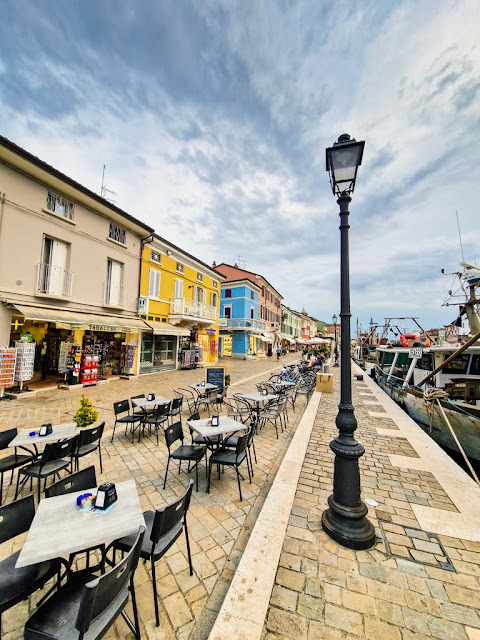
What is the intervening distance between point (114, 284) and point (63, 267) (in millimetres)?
2421

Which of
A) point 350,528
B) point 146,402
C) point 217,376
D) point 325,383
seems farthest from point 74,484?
point 325,383

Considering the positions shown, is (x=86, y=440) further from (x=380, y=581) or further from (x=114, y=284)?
(x=114, y=284)

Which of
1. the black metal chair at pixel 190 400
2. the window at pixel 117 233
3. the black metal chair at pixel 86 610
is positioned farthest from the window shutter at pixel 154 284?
the black metal chair at pixel 86 610

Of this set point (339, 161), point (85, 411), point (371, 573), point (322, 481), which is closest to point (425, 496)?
point (322, 481)

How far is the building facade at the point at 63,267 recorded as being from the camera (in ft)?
28.6

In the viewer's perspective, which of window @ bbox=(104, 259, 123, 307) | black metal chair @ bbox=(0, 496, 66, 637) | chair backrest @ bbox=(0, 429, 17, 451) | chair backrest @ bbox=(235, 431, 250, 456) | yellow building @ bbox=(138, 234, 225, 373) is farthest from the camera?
yellow building @ bbox=(138, 234, 225, 373)

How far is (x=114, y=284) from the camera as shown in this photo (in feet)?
41.6

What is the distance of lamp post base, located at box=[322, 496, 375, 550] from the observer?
2698 mm

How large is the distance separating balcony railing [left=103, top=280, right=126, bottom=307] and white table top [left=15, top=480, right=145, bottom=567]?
36.0 ft

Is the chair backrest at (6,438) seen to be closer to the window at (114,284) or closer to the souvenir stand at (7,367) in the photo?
→ the souvenir stand at (7,367)

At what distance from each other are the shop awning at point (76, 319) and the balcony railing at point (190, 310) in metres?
3.48

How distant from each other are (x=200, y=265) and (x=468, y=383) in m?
16.0

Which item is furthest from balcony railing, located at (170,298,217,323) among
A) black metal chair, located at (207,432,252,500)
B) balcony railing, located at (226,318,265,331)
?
black metal chair, located at (207,432,252,500)

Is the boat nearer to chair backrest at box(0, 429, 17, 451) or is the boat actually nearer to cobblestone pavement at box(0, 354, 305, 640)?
cobblestone pavement at box(0, 354, 305, 640)
